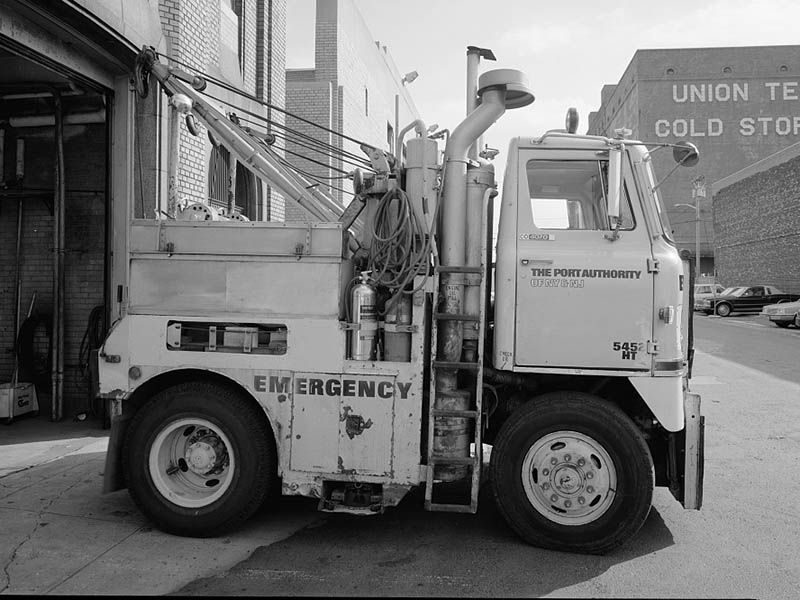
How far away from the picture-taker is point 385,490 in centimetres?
482

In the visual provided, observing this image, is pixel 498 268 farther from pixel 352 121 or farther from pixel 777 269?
pixel 777 269

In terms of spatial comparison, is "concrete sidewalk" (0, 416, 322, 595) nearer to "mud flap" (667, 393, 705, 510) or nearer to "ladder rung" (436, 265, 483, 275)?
"ladder rung" (436, 265, 483, 275)

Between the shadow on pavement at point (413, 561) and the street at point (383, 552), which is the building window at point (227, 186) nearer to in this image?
the street at point (383, 552)

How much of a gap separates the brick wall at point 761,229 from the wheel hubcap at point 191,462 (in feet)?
110

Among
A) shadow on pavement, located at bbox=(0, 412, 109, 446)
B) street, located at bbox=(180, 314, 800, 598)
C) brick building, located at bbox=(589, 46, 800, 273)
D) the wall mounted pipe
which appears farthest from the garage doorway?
brick building, located at bbox=(589, 46, 800, 273)

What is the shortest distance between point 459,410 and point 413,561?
3.46ft

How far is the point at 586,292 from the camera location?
475 cm

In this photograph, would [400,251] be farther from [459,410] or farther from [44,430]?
[44,430]

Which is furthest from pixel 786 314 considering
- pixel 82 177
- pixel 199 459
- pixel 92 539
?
pixel 92 539

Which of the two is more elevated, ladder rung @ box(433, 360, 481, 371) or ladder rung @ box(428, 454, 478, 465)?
ladder rung @ box(433, 360, 481, 371)

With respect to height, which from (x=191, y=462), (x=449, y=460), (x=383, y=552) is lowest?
(x=383, y=552)

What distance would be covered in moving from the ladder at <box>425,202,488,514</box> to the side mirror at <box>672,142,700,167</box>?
4.80 feet

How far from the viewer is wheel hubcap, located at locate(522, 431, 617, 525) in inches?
184

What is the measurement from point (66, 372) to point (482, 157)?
6697 mm
